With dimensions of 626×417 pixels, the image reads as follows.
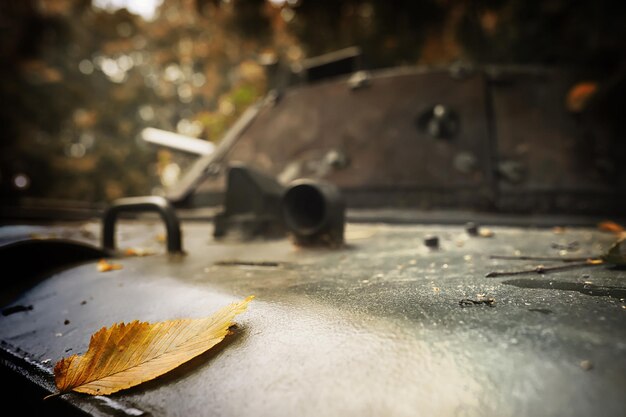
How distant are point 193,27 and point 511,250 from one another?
15.3m

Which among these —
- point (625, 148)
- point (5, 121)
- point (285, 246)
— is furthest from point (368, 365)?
point (5, 121)

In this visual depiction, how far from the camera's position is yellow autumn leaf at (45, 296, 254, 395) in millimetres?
755

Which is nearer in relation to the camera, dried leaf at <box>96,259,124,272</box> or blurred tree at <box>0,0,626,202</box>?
dried leaf at <box>96,259,124,272</box>

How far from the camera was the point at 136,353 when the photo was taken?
2.74 feet

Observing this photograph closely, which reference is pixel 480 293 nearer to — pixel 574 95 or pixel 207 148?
pixel 574 95

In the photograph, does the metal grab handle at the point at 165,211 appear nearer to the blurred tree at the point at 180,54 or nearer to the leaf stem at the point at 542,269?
the leaf stem at the point at 542,269

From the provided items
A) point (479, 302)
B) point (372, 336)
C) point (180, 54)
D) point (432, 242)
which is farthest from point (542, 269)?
point (180, 54)

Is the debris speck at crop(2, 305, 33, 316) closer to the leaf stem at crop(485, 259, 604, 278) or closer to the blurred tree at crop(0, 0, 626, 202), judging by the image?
the leaf stem at crop(485, 259, 604, 278)

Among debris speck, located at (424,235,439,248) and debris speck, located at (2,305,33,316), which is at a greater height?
debris speck, located at (424,235,439,248)

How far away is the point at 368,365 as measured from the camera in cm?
69

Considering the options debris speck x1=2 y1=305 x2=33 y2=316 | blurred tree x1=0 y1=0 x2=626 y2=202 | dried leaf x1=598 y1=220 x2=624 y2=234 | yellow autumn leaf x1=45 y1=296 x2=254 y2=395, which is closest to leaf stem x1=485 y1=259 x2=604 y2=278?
yellow autumn leaf x1=45 y1=296 x2=254 y2=395

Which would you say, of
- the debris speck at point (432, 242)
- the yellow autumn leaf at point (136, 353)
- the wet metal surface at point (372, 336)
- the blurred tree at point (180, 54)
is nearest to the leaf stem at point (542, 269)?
the wet metal surface at point (372, 336)

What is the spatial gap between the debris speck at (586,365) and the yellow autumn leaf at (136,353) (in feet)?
2.20

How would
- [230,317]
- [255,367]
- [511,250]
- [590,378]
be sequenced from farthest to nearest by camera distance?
[511,250] < [230,317] < [255,367] < [590,378]
